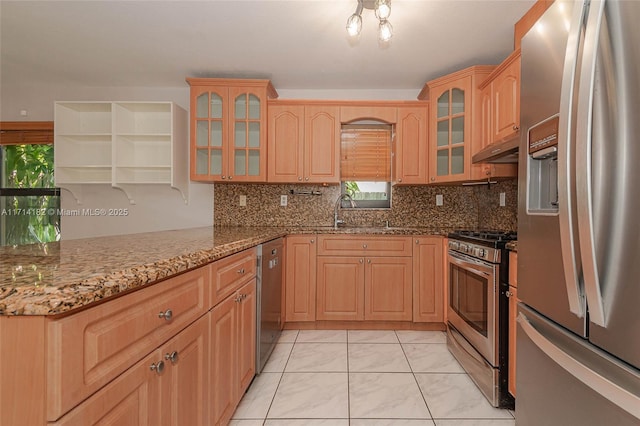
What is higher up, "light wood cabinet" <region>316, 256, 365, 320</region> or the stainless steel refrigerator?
the stainless steel refrigerator

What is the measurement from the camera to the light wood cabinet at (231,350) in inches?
49.6

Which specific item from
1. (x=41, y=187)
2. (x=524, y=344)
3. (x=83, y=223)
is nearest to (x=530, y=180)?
(x=524, y=344)

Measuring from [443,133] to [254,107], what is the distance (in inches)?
71.5

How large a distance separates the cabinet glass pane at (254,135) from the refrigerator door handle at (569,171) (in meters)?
2.55

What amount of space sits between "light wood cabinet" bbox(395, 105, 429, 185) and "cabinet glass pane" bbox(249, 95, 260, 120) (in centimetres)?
136

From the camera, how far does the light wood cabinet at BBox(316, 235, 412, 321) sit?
276cm

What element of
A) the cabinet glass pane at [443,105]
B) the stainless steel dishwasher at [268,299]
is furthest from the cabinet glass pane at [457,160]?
the stainless steel dishwasher at [268,299]

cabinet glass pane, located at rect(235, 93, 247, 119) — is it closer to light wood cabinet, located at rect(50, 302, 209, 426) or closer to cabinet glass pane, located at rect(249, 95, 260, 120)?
cabinet glass pane, located at rect(249, 95, 260, 120)

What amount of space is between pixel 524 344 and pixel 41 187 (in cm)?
442

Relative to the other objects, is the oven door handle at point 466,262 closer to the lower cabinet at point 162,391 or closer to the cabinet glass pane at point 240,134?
A: the lower cabinet at point 162,391

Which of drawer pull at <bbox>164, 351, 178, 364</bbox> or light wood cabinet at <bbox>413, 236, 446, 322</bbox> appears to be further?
light wood cabinet at <bbox>413, 236, 446, 322</bbox>

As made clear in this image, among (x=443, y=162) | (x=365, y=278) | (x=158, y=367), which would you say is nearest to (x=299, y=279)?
(x=365, y=278)

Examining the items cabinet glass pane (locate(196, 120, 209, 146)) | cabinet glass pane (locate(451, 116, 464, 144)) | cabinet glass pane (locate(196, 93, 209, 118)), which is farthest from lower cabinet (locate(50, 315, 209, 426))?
cabinet glass pane (locate(451, 116, 464, 144))

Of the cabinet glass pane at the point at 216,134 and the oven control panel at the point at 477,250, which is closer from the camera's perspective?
the oven control panel at the point at 477,250
